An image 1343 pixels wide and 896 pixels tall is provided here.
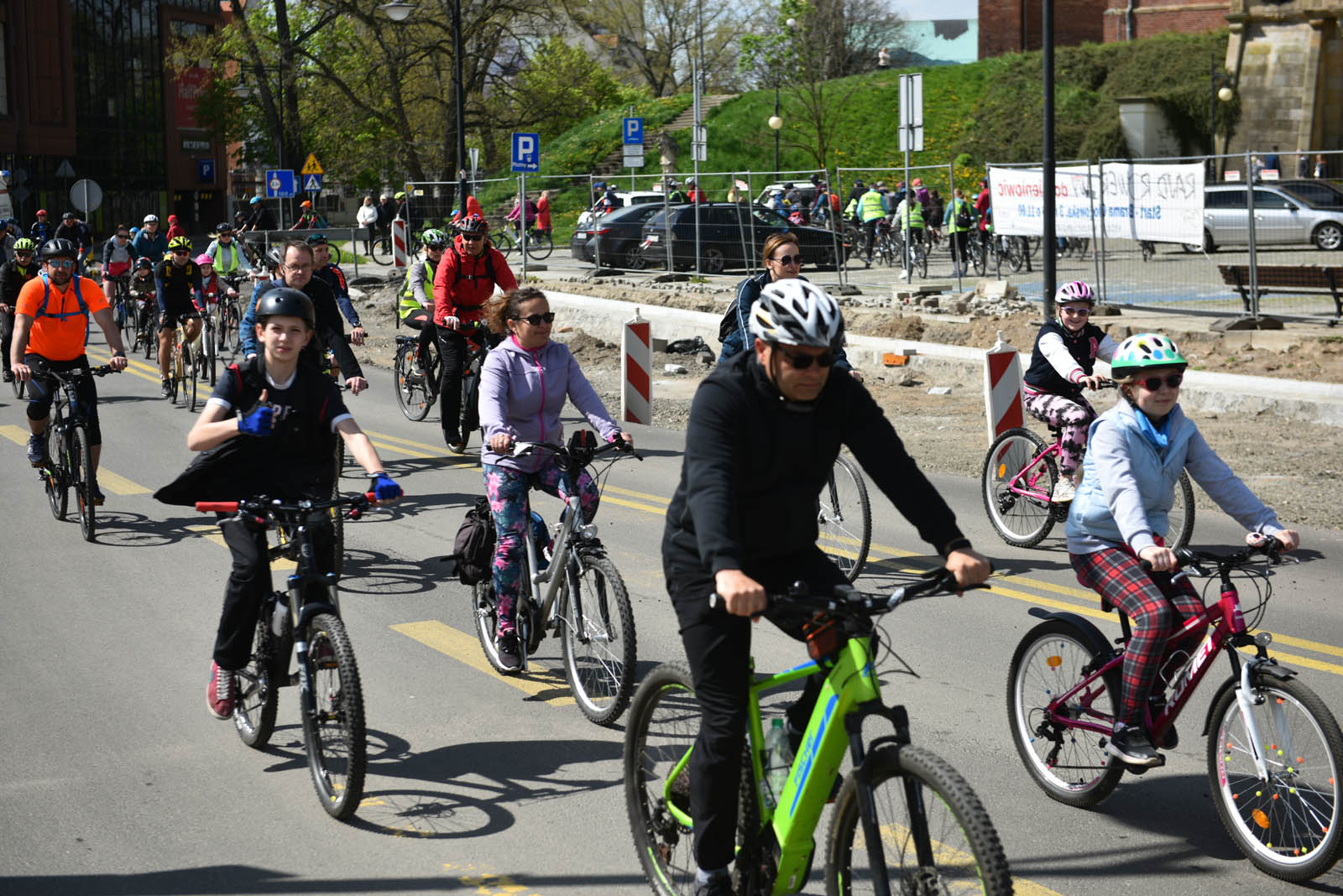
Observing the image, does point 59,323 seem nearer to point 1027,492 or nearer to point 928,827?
point 1027,492

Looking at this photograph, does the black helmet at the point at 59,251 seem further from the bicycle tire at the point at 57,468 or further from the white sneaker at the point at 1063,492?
the white sneaker at the point at 1063,492

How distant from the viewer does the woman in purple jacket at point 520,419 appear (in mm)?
6500

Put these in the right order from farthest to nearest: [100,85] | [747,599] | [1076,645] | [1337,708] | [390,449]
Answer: [100,85], [390,449], [1337,708], [1076,645], [747,599]

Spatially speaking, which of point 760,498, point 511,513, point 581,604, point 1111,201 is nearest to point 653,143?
point 1111,201

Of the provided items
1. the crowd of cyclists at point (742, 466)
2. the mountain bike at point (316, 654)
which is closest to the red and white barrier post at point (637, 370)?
the crowd of cyclists at point (742, 466)

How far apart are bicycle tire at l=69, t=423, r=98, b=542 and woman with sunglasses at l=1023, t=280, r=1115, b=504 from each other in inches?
254

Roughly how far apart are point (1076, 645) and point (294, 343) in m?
3.09

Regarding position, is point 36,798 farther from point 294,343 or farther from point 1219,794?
point 1219,794

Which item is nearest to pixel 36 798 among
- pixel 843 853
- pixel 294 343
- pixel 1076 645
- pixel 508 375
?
pixel 294 343

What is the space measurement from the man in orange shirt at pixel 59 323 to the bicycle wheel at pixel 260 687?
5455mm

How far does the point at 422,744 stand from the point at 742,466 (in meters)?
2.71

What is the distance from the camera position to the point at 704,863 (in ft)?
12.6

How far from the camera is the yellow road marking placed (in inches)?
263

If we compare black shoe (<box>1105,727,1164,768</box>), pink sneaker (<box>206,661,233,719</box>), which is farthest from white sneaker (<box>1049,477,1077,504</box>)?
pink sneaker (<box>206,661,233,719</box>)
